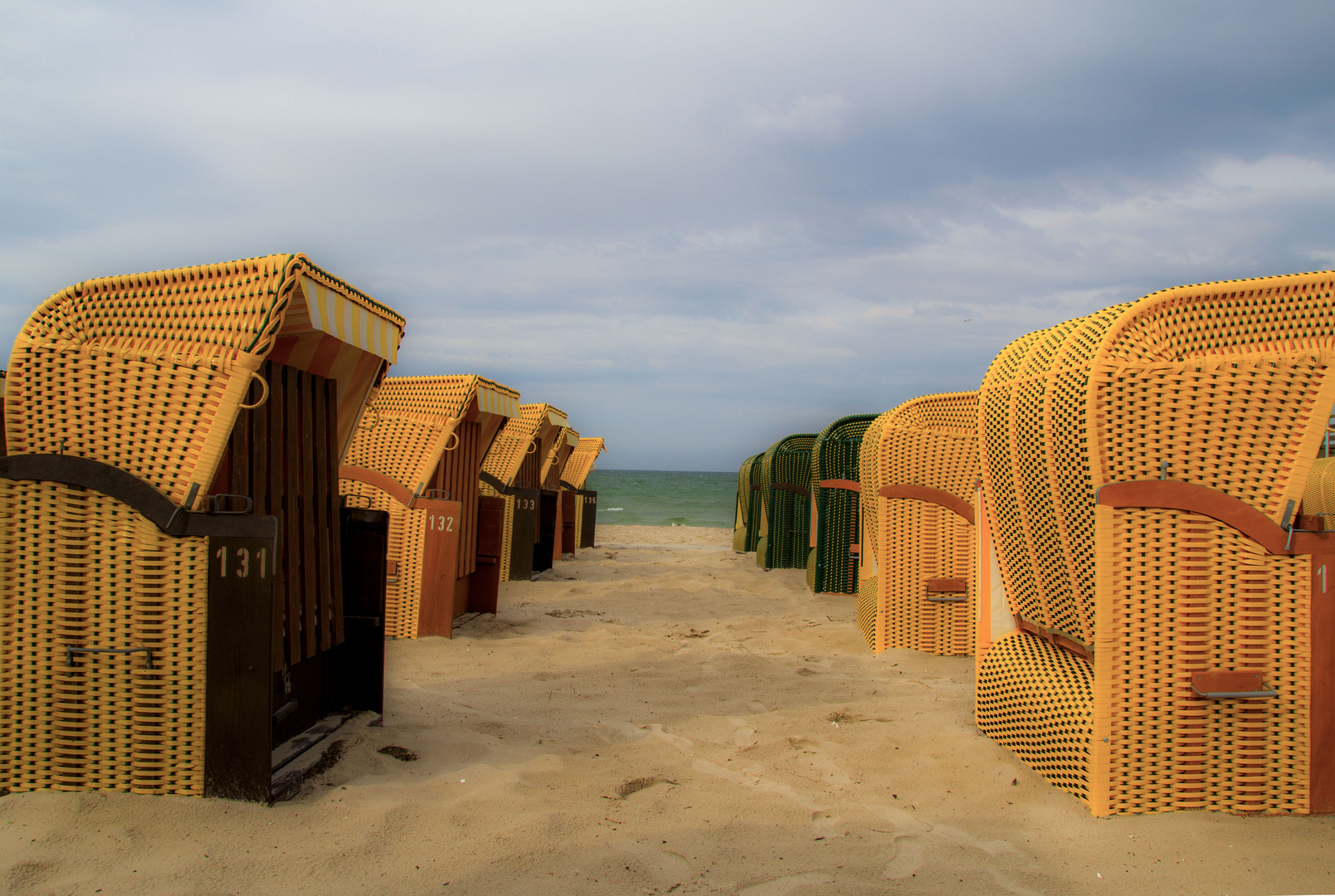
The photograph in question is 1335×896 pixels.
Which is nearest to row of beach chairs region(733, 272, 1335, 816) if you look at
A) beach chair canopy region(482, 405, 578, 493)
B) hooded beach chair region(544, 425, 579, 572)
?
beach chair canopy region(482, 405, 578, 493)

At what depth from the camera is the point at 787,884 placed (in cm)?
296

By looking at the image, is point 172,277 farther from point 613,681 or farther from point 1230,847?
point 1230,847

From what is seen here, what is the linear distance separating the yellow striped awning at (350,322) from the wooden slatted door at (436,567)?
298 centimetres

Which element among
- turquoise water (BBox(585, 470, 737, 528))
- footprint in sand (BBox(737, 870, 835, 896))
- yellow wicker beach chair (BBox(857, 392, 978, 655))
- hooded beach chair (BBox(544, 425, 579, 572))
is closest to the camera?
footprint in sand (BBox(737, 870, 835, 896))

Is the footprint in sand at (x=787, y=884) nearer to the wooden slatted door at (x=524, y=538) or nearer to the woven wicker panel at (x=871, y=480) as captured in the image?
the woven wicker panel at (x=871, y=480)

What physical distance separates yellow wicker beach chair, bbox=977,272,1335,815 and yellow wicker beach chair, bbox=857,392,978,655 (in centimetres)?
295

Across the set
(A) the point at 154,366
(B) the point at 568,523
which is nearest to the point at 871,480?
(A) the point at 154,366

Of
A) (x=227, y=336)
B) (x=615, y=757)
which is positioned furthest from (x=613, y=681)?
(x=227, y=336)

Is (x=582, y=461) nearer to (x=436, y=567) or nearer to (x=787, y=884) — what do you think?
(x=436, y=567)

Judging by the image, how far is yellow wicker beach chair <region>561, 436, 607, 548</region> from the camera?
17.5m

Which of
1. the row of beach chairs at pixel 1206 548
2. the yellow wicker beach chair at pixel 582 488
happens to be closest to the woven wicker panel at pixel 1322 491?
the row of beach chairs at pixel 1206 548

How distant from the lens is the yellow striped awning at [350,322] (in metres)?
3.46

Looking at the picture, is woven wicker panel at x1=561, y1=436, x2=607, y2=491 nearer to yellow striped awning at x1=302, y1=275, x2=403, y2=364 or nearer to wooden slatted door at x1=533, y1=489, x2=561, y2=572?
wooden slatted door at x1=533, y1=489, x2=561, y2=572

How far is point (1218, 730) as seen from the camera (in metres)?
3.40
